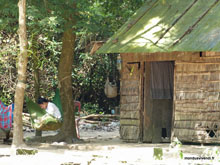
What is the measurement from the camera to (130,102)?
11312mm

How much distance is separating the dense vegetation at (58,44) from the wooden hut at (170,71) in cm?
97

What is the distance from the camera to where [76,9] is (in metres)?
10.5

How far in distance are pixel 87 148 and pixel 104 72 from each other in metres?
7.92

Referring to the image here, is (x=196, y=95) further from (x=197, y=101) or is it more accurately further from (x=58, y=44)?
(x=58, y=44)

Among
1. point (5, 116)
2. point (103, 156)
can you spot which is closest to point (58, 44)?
point (5, 116)

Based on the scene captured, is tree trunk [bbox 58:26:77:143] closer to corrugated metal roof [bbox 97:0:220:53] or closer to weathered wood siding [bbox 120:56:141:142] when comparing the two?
corrugated metal roof [bbox 97:0:220:53]

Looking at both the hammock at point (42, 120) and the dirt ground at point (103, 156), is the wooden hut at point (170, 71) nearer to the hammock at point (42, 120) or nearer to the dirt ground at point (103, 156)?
the dirt ground at point (103, 156)

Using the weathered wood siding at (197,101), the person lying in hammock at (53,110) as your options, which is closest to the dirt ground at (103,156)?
the weathered wood siding at (197,101)

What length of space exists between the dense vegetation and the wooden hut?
0.97 m

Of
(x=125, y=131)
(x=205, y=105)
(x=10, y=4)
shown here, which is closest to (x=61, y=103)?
(x=125, y=131)

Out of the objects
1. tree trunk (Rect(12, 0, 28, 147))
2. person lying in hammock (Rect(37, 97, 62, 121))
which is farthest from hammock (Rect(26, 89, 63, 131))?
tree trunk (Rect(12, 0, 28, 147))

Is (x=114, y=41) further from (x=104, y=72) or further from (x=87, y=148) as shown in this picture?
(x=104, y=72)

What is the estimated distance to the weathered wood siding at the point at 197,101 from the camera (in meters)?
10.1

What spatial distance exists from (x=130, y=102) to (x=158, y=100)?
80 centimetres
